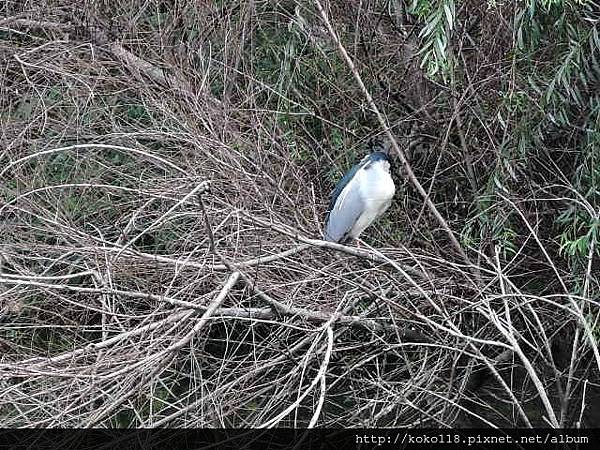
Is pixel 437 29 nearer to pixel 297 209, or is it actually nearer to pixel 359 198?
pixel 359 198

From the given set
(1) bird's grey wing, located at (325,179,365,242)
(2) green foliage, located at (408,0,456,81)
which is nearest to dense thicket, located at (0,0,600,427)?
(2) green foliage, located at (408,0,456,81)

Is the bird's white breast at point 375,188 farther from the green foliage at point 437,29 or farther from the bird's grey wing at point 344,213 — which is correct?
the green foliage at point 437,29

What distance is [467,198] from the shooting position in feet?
14.6

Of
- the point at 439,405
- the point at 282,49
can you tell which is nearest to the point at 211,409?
the point at 439,405

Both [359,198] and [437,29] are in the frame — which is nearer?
[437,29]

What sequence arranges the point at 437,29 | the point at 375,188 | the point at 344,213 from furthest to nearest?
the point at 344,213 < the point at 375,188 < the point at 437,29

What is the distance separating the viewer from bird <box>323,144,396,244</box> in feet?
12.8

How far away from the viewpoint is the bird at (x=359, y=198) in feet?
12.8

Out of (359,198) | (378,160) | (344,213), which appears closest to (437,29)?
(378,160)

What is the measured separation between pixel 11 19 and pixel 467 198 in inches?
94.3

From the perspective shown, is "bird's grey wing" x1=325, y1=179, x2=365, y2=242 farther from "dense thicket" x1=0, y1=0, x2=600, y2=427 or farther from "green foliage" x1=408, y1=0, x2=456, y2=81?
"green foliage" x1=408, y1=0, x2=456, y2=81

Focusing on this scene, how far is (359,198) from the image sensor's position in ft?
12.9

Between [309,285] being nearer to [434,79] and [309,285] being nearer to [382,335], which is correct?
[382,335]

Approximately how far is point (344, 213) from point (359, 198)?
118 mm
